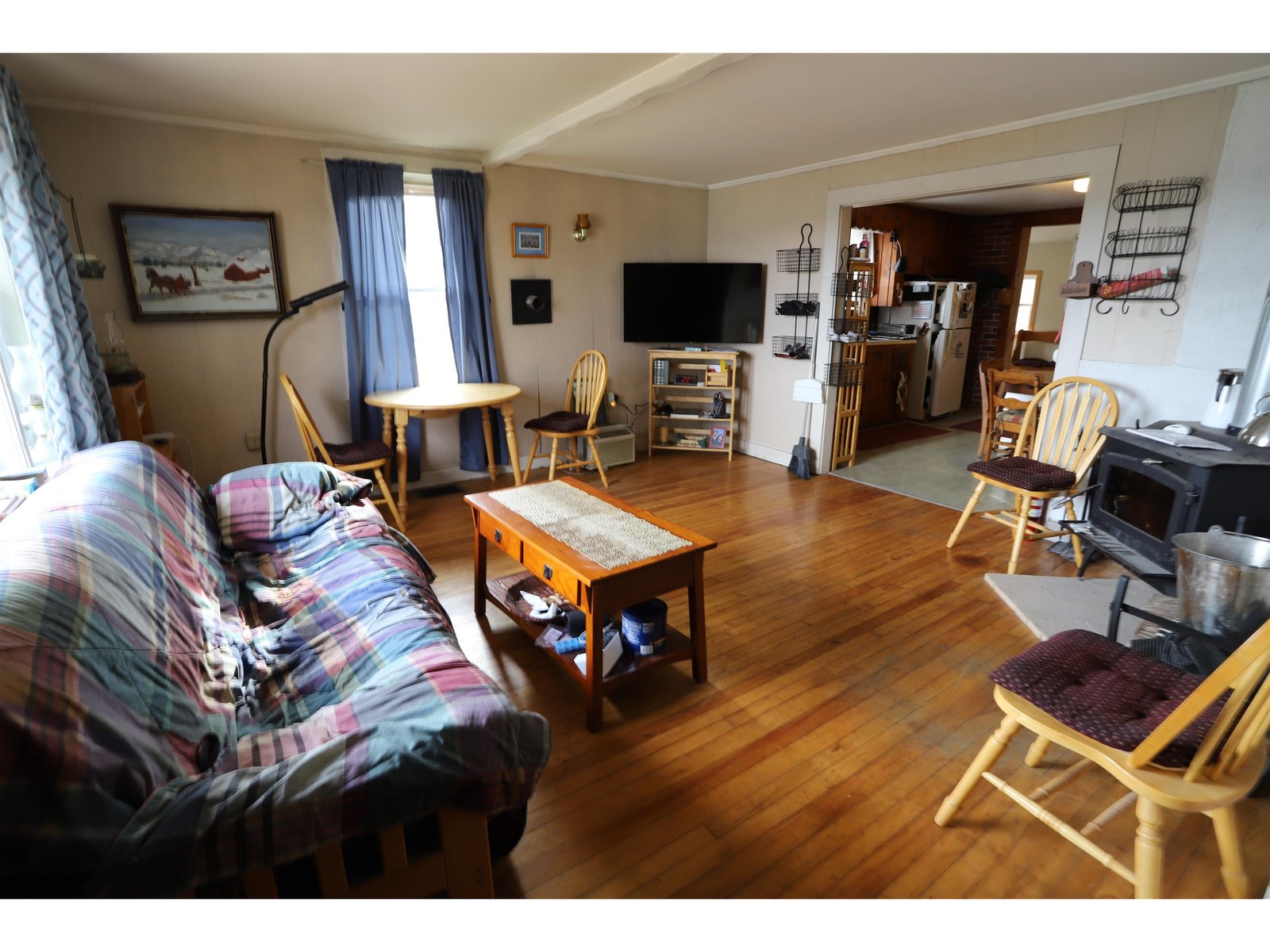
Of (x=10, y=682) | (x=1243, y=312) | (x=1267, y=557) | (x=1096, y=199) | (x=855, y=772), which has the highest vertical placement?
(x=1096, y=199)

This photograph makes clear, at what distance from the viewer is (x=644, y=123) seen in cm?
335

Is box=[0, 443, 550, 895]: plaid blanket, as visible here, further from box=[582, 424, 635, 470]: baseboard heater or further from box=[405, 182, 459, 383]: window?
box=[582, 424, 635, 470]: baseboard heater

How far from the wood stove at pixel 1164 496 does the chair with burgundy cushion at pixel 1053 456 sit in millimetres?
157

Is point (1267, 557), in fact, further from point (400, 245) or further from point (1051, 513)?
point (400, 245)

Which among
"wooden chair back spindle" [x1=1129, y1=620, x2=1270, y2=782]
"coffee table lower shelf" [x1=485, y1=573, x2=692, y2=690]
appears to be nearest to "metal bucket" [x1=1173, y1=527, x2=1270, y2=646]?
"wooden chair back spindle" [x1=1129, y1=620, x2=1270, y2=782]

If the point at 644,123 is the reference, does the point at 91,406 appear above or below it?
below

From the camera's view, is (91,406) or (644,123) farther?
(644,123)

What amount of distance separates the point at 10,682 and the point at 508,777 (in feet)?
2.39

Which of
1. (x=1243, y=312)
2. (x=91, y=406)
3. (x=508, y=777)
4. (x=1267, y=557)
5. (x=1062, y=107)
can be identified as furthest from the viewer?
(x=1062, y=107)

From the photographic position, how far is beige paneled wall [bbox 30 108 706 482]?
3072mm

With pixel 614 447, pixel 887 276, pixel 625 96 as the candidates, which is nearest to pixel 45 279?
pixel 625 96

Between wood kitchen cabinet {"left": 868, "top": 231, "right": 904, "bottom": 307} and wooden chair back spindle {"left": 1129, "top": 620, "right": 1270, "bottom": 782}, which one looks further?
wood kitchen cabinet {"left": 868, "top": 231, "right": 904, "bottom": 307}

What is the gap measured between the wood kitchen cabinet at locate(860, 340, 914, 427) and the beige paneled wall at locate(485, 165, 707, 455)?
2083mm

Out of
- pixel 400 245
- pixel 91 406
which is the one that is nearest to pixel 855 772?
pixel 91 406
